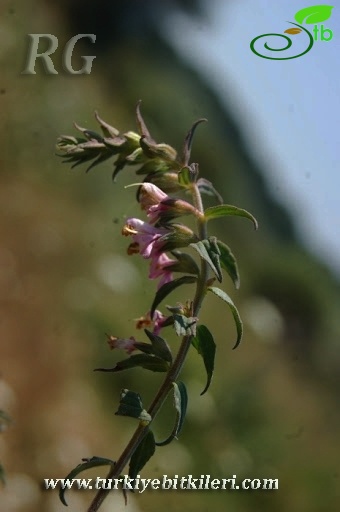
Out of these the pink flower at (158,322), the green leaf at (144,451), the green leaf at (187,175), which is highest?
the green leaf at (187,175)

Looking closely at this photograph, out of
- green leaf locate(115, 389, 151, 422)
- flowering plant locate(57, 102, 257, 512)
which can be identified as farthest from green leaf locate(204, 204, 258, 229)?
green leaf locate(115, 389, 151, 422)

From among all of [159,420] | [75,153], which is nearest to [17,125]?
[159,420]

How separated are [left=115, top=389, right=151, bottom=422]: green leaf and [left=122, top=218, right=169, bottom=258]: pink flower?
0.08 metres

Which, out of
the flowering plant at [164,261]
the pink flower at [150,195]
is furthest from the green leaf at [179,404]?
the pink flower at [150,195]

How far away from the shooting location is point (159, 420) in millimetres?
1311

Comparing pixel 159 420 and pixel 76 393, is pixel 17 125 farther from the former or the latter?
pixel 159 420

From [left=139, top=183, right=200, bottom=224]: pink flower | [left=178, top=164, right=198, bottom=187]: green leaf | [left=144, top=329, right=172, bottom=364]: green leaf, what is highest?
[left=178, top=164, right=198, bottom=187]: green leaf

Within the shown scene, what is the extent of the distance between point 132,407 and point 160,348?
0.04 metres

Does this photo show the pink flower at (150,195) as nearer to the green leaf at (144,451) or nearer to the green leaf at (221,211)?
the green leaf at (221,211)

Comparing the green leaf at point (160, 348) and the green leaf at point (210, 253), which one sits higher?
the green leaf at point (210, 253)

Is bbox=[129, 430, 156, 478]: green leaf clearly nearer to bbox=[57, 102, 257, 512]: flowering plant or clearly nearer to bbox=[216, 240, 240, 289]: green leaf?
bbox=[57, 102, 257, 512]: flowering plant

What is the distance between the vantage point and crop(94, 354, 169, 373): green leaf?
400 millimetres

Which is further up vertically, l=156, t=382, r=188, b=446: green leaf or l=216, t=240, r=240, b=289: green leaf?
l=216, t=240, r=240, b=289: green leaf

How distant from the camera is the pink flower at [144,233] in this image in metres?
0.43
